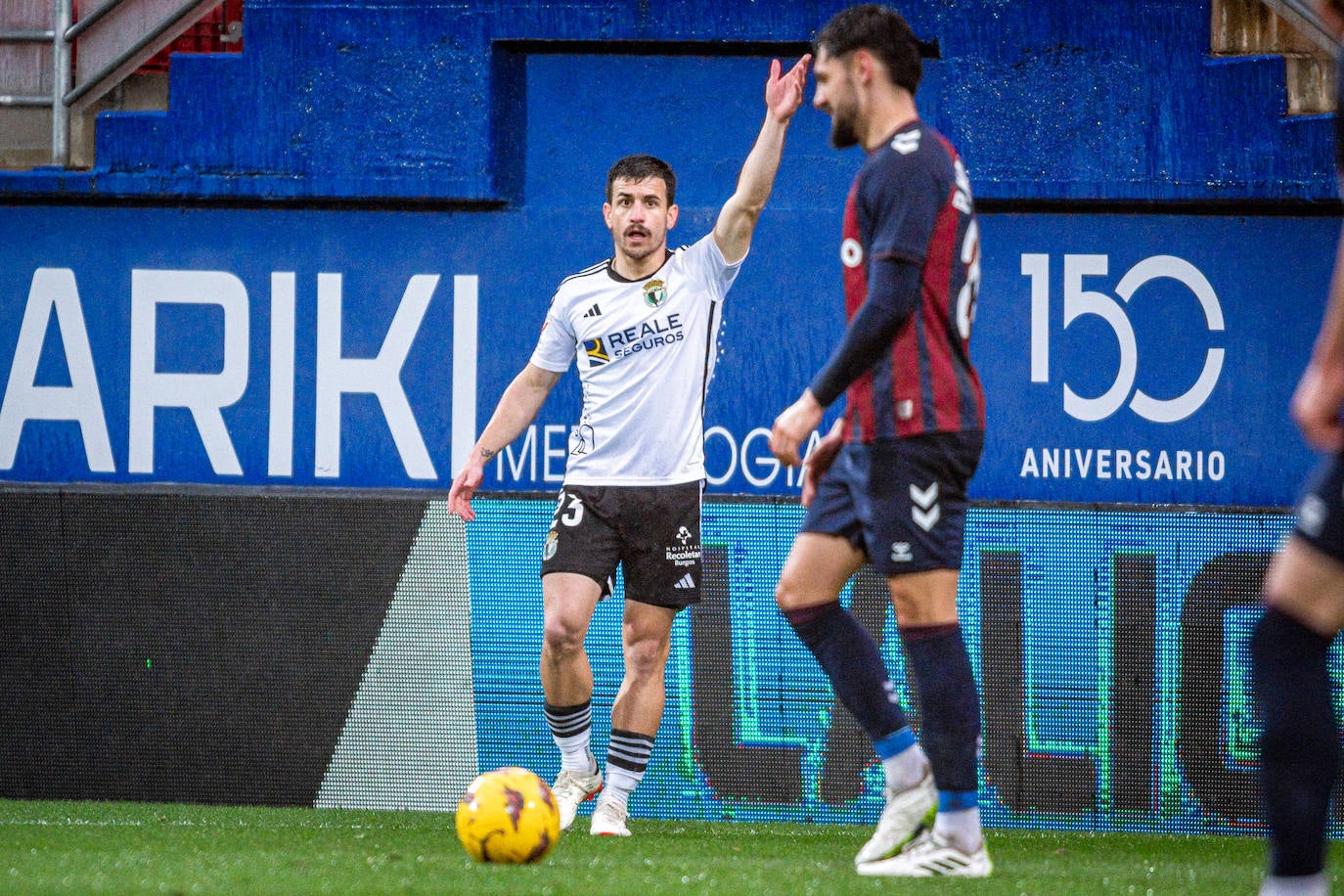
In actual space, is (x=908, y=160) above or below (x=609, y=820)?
above

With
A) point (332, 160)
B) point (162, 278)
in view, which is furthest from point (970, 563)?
point (162, 278)

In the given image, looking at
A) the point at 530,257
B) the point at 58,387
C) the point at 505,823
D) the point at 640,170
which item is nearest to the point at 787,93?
the point at 640,170

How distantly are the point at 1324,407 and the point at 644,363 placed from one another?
3.00 m

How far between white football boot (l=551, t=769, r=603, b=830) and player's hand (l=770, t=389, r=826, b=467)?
2.07 metres

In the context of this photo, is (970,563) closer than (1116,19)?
Yes

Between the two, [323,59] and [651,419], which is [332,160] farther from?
[651,419]

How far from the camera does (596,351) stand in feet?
18.4

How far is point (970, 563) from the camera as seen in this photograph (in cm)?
641

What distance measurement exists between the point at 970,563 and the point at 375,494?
2384 millimetres

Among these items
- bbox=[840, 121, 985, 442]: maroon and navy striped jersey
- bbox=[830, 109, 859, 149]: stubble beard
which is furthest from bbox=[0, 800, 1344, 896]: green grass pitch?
bbox=[830, 109, 859, 149]: stubble beard

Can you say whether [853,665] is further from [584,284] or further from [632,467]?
[584,284]

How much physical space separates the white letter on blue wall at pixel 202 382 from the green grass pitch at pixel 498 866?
6.88 ft

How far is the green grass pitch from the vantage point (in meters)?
3.94

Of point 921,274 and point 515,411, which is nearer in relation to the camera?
point 921,274
